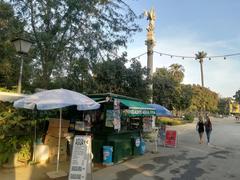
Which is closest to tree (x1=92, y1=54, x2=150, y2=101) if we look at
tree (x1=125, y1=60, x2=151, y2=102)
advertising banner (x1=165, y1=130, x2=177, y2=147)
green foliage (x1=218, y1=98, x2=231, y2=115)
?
tree (x1=125, y1=60, x2=151, y2=102)

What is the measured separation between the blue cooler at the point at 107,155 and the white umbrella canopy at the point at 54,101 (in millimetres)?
2374

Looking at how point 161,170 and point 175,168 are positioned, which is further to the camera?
point 175,168

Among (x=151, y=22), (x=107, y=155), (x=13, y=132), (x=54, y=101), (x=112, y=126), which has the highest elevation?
(x=151, y=22)

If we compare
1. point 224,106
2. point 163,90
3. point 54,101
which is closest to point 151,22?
point 163,90

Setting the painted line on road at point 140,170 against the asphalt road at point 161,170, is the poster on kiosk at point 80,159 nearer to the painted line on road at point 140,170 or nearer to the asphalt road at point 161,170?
the asphalt road at point 161,170

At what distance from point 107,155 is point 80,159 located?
3.10 meters

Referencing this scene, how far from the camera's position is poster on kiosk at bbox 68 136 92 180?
7.23m

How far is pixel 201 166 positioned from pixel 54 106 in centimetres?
610

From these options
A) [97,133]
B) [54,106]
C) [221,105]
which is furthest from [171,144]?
[221,105]

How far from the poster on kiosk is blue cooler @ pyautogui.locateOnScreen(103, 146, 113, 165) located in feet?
8.77

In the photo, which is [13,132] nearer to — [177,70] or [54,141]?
[54,141]

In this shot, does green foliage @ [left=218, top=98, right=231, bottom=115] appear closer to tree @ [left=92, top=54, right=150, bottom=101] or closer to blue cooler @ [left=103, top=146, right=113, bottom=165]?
tree @ [left=92, top=54, right=150, bottom=101]

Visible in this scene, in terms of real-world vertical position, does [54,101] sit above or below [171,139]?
above

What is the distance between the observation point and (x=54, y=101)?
793cm
